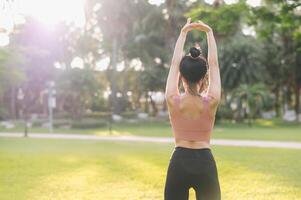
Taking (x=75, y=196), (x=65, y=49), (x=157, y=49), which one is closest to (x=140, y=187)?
(x=75, y=196)

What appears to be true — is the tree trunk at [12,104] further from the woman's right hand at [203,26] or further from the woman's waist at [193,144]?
the woman's waist at [193,144]

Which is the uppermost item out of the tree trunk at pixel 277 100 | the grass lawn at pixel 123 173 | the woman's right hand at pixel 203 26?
the woman's right hand at pixel 203 26

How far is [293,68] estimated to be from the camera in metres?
45.9

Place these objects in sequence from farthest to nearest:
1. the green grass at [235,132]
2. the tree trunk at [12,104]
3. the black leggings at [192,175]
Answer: the tree trunk at [12,104], the green grass at [235,132], the black leggings at [192,175]

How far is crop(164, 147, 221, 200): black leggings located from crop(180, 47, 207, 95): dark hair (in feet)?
1.53

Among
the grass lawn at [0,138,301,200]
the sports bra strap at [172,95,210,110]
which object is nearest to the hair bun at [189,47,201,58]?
the sports bra strap at [172,95,210,110]

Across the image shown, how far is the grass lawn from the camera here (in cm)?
991

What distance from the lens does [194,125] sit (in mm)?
3713

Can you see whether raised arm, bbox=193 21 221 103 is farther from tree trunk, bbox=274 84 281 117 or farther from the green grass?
tree trunk, bbox=274 84 281 117

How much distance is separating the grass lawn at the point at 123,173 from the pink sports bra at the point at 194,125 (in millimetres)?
5847

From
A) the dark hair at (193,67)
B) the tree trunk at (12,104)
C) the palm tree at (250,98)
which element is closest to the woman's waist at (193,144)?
the dark hair at (193,67)

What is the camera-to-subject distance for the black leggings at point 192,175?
3.62m

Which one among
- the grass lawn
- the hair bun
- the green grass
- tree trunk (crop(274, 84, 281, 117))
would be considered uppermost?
the hair bun

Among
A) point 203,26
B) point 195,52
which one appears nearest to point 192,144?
point 195,52
